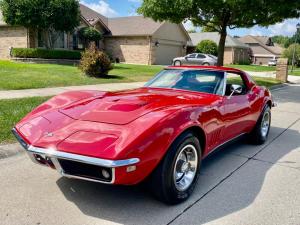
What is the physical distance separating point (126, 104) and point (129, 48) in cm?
3105

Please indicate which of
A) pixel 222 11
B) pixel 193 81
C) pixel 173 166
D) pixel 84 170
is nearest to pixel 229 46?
pixel 222 11

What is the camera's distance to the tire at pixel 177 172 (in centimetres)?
314

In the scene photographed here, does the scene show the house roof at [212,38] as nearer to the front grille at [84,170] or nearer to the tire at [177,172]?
the tire at [177,172]

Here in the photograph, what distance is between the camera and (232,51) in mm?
50375

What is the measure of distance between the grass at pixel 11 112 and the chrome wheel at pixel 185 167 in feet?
9.61

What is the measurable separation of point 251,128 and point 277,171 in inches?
41.5

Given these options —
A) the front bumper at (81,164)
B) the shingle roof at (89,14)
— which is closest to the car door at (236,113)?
the front bumper at (81,164)

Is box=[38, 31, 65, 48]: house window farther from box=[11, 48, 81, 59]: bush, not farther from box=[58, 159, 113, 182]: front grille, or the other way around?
box=[58, 159, 113, 182]: front grille

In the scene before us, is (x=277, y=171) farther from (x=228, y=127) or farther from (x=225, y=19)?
(x=225, y=19)

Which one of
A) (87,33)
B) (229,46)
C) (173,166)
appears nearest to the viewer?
(173,166)

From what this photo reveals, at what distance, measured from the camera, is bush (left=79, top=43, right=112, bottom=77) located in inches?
561

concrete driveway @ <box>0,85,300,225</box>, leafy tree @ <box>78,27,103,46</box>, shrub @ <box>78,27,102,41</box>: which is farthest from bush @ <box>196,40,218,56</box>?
concrete driveway @ <box>0,85,300,225</box>

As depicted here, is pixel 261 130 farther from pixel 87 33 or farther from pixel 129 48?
pixel 129 48

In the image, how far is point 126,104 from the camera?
12.3 feet
